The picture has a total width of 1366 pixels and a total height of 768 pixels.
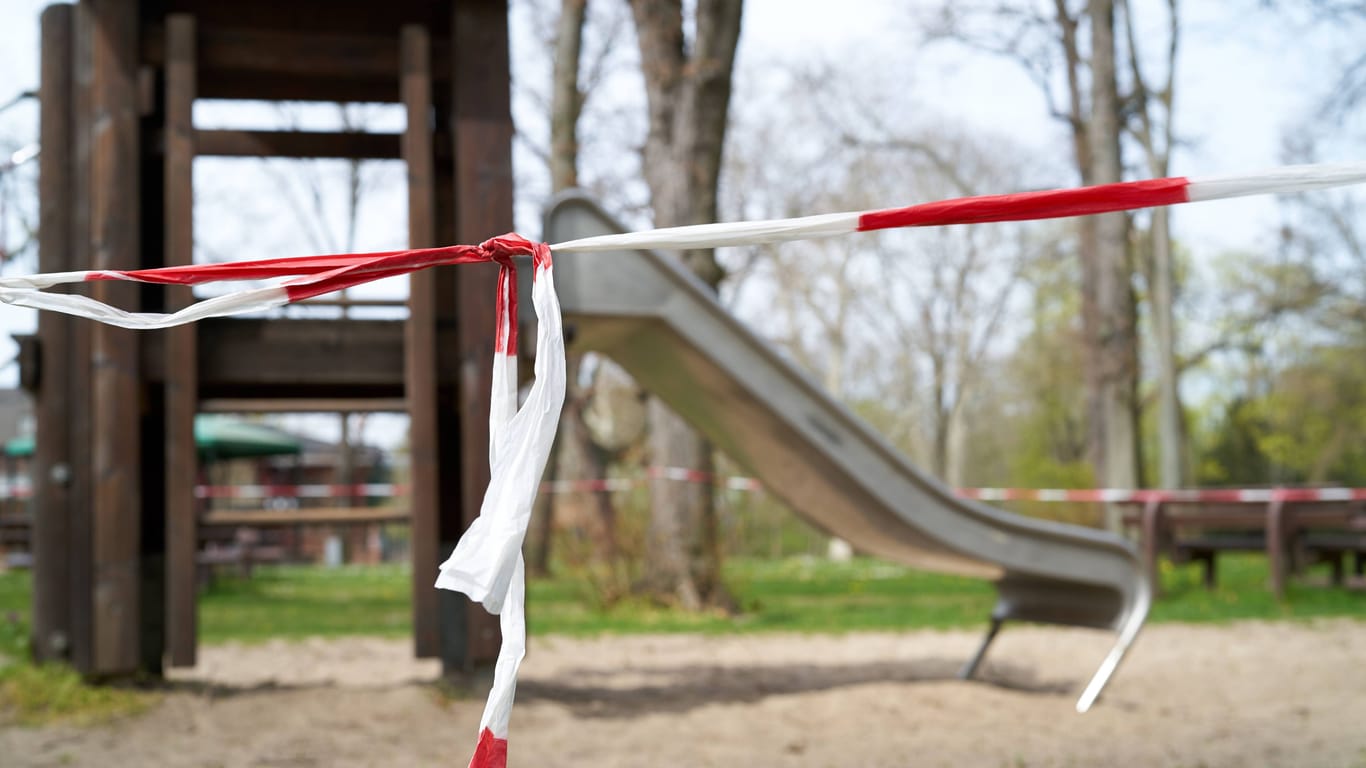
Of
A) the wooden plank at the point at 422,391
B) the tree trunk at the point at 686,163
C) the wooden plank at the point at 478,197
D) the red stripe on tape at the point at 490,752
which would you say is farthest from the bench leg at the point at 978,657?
the red stripe on tape at the point at 490,752

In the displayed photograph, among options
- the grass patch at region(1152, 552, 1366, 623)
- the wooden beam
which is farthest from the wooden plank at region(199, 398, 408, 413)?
the grass patch at region(1152, 552, 1366, 623)

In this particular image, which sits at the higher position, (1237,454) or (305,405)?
(305,405)

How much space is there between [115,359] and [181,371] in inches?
12.4

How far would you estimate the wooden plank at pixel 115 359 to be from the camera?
18.3 feet

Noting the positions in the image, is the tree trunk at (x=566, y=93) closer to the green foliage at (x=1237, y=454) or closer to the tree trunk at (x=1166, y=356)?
the tree trunk at (x=1166, y=356)

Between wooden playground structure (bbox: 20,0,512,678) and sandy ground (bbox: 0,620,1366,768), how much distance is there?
50 centimetres

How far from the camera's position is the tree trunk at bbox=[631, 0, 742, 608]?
10.3 metres

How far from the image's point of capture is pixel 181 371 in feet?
18.5

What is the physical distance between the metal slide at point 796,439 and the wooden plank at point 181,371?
5.67 feet

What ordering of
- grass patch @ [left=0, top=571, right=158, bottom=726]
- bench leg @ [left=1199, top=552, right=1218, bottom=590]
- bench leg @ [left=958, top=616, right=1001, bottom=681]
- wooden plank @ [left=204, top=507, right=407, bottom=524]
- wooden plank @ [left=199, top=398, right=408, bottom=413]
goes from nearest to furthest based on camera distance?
grass patch @ [left=0, top=571, right=158, bottom=726] → bench leg @ [left=958, top=616, right=1001, bottom=681] → wooden plank @ [left=199, top=398, right=408, bottom=413] → wooden plank @ [left=204, top=507, right=407, bottom=524] → bench leg @ [left=1199, top=552, right=1218, bottom=590]

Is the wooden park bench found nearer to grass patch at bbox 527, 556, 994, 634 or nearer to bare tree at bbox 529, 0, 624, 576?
grass patch at bbox 527, 556, 994, 634

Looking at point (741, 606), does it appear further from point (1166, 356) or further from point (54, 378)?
point (1166, 356)

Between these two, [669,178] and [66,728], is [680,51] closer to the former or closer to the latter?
[669,178]

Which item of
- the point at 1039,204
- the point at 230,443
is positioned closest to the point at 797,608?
the point at 1039,204
